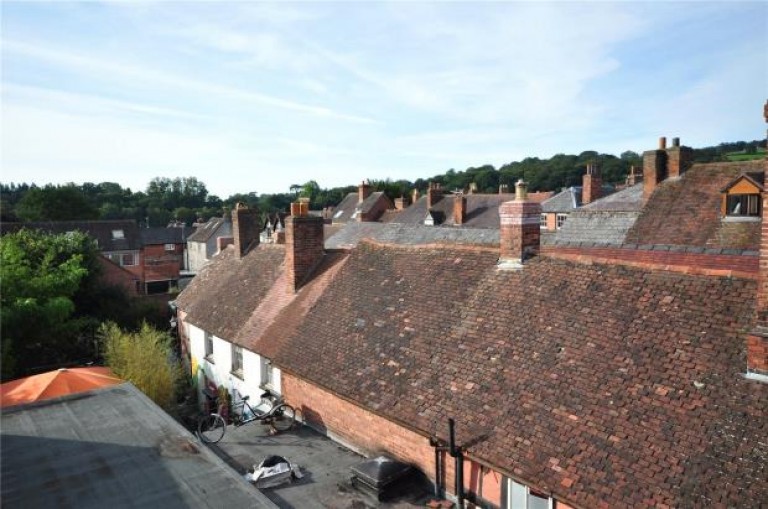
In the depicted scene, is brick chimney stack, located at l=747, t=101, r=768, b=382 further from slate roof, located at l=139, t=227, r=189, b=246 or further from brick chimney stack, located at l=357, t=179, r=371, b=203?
slate roof, located at l=139, t=227, r=189, b=246

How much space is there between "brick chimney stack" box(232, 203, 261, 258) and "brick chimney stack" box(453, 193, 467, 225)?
23018 mm

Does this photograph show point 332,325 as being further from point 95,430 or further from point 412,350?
point 95,430

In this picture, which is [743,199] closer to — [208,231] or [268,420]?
[268,420]

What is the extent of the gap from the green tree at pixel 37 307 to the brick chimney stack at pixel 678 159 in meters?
25.9

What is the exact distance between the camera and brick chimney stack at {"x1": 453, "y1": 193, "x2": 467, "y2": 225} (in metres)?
44.3

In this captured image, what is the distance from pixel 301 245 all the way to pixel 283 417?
6.25 metres

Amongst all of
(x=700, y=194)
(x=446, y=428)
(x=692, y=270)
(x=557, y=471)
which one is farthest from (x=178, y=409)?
(x=700, y=194)

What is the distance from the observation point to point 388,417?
9.85 m

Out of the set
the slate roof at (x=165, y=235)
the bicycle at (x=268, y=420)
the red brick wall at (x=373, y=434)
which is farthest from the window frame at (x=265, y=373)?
the slate roof at (x=165, y=235)

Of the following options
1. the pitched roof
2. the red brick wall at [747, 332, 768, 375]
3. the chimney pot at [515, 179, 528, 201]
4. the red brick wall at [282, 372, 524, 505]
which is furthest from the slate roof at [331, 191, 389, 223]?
the red brick wall at [747, 332, 768, 375]

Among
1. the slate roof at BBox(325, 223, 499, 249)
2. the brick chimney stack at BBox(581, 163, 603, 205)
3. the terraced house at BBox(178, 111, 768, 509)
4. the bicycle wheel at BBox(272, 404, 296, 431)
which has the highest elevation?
the brick chimney stack at BBox(581, 163, 603, 205)

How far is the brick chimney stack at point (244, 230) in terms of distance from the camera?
79.9ft

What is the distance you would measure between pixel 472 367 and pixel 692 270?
434 cm

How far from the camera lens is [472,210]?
44.9m
